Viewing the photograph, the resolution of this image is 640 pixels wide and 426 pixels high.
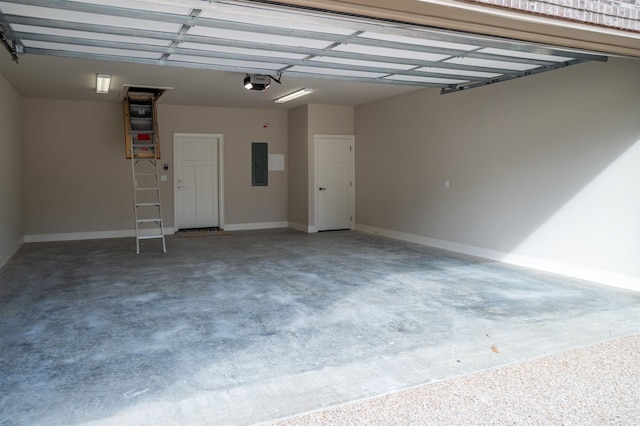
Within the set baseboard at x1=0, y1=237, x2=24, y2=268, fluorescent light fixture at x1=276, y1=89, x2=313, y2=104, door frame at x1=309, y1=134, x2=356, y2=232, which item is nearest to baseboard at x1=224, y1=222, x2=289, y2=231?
door frame at x1=309, y1=134, x2=356, y2=232

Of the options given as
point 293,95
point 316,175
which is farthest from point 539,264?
point 316,175

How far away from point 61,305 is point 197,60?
9.26 feet

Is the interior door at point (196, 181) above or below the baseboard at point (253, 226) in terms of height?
above

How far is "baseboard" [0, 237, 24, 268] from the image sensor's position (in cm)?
649

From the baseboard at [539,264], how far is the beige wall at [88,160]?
173 inches

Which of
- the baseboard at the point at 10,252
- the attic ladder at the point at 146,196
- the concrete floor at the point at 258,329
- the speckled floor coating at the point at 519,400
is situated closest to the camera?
the speckled floor coating at the point at 519,400

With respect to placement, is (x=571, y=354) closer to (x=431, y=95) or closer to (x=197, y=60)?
(x=197, y=60)

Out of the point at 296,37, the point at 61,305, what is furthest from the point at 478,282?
the point at 61,305

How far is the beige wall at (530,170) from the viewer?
5191 millimetres

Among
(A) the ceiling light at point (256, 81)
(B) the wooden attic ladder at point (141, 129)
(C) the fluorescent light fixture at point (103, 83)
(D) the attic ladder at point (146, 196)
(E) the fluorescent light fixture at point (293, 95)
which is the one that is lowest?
(D) the attic ladder at point (146, 196)

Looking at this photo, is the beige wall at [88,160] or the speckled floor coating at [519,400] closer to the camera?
the speckled floor coating at [519,400]

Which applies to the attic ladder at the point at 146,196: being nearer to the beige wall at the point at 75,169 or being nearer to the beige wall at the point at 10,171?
the beige wall at the point at 75,169

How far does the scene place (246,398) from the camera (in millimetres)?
2711

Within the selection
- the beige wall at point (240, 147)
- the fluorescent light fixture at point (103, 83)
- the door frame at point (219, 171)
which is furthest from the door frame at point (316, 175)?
the fluorescent light fixture at point (103, 83)
